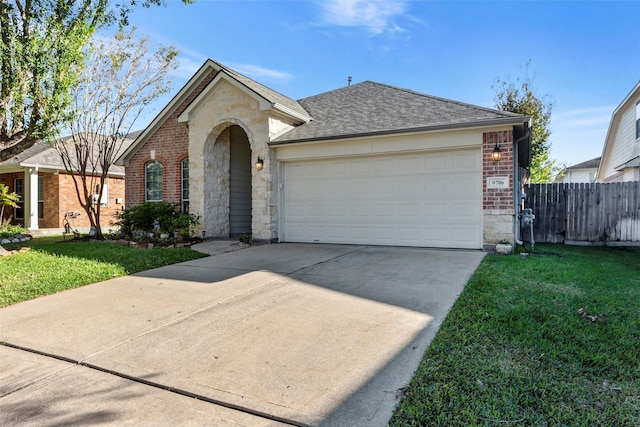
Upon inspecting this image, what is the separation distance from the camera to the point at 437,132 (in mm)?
8586

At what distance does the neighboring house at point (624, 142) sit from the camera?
14227mm

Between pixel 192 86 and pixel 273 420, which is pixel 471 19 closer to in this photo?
pixel 192 86

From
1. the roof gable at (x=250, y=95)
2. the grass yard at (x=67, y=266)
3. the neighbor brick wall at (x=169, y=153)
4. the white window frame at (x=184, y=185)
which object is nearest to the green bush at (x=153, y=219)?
the white window frame at (x=184, y=185)

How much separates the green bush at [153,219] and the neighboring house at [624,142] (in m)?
15.2

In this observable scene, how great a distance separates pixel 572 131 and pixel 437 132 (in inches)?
709

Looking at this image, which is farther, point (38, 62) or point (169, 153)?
point (169, 153)

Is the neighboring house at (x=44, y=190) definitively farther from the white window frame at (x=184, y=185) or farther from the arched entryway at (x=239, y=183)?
the arched entryway at (x=239, y=183)

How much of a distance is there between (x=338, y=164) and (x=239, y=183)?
4.27m

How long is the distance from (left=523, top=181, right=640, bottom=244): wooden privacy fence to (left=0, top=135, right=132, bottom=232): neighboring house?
1616 cm

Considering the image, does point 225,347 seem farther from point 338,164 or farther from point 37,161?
point 37,161

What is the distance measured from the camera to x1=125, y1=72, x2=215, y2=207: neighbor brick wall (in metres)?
12.6

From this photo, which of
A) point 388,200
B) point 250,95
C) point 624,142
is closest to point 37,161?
point 250,95

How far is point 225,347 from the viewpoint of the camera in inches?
139

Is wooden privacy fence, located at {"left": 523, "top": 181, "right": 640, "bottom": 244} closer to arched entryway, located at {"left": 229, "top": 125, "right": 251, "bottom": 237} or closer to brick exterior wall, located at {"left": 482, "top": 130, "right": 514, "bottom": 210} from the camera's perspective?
brick exterior wall, located at {"left": 482, "top": 130, "right": 514, "bottom": 210}
